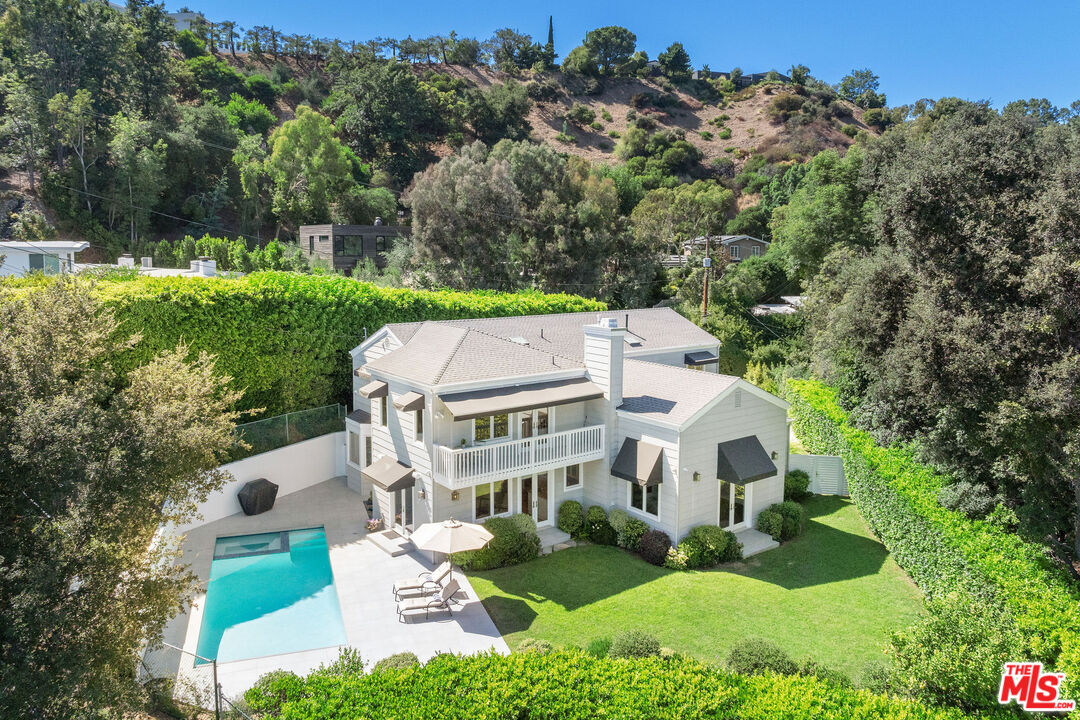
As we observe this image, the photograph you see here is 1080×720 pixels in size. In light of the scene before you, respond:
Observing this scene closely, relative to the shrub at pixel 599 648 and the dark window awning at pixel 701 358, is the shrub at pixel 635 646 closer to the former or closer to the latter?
the shrub at pixel 599 648

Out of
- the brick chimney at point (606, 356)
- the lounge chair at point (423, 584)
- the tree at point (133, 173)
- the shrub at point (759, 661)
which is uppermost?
→ the tree at point (133, 173)

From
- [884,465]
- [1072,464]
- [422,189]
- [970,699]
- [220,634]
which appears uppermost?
[422,189]

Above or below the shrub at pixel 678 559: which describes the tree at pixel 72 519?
above

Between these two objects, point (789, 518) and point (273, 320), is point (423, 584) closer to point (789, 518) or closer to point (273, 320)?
point (789, 518)

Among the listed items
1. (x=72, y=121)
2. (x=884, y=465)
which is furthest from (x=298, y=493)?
(x=72, y=121)

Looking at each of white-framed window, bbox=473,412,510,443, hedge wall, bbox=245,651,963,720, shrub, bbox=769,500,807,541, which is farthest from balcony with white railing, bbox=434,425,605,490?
hedge wall, bbox=245,651,963,720

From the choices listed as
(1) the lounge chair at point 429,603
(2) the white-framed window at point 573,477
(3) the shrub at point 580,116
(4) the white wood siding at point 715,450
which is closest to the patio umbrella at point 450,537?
(1) the lounge chair at point 429,603

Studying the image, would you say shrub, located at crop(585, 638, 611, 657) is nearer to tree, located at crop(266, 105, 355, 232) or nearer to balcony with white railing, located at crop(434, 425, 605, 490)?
balcony with white railing, located at crop(434, 425, 605, 490)

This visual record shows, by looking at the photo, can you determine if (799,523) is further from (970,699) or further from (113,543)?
(113,543)
